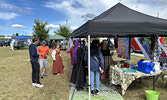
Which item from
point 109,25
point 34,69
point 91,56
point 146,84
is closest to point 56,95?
point 34,69

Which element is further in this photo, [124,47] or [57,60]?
[124,47]

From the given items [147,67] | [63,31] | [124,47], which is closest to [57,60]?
[124,47]

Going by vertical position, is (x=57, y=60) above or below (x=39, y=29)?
below

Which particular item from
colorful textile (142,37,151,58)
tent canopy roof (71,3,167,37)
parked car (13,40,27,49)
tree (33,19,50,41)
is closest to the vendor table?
tent canopy roof (71,3,167,37)

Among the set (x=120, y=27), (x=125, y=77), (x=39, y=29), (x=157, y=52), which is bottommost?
(x=125, y=77)

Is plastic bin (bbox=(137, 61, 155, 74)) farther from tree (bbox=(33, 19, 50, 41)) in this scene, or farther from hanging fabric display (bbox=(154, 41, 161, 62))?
tree (bbox=(33, 19, 50, 41))

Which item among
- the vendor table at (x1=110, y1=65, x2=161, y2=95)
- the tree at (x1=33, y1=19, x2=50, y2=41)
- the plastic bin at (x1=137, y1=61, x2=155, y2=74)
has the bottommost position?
the vendor table at (x1=110, y1=65, x2=161, y2=95)

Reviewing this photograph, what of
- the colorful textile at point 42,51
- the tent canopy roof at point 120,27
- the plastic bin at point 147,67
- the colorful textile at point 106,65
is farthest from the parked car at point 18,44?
the plastic bin at point 147,67

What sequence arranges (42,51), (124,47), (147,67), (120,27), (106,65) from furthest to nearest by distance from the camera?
1. (124,47)
2. (42,51)
3. (106,65)
4. (147,67)
5. (120,27)

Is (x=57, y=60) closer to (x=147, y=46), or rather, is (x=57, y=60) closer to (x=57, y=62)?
(x=57, y=62)

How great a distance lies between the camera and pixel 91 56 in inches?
124

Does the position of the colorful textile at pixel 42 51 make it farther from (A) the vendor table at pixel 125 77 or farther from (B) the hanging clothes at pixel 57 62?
(A) the vendor table at pixel 125 77

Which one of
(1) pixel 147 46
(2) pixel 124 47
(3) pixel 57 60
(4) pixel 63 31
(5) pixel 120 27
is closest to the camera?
(5) pixel 120 27

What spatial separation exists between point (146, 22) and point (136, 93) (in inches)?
80.9
